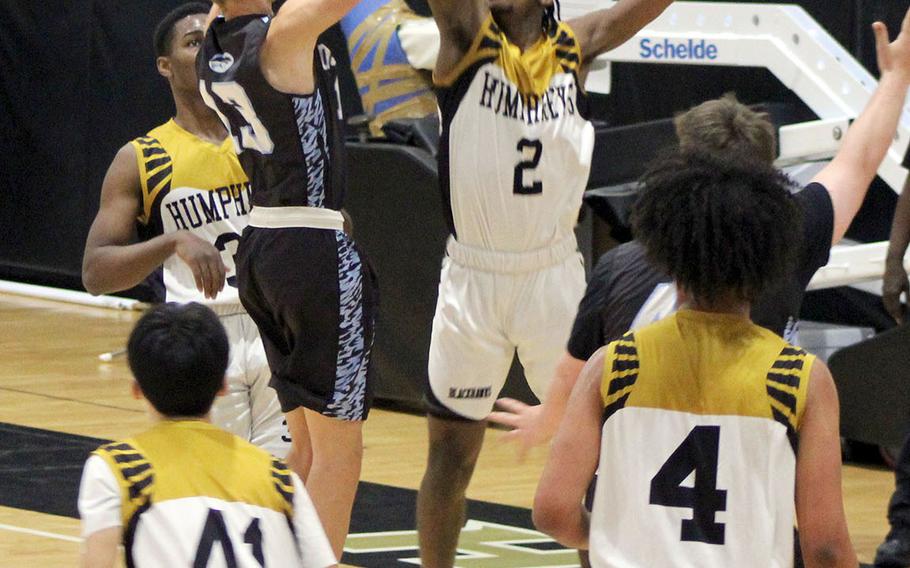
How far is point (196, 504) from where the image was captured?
9.09ft

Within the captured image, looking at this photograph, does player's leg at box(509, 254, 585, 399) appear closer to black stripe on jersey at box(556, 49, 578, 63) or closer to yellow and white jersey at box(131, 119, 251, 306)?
black stripe on jersey at box(556, 49, 578, 63)

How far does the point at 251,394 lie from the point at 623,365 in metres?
2.38

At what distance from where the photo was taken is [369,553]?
5.69 metres

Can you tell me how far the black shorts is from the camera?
416cm

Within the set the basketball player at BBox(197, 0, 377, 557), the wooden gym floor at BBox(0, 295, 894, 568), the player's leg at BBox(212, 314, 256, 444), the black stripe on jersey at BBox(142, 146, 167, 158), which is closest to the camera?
the basketball player at BBox(197, 0, 377, 557)

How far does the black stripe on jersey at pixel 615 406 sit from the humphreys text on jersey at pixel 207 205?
246 centimetres

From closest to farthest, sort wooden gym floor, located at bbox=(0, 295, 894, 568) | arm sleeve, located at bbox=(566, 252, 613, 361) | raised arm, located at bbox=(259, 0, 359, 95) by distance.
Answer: arm sleeve, located at bbox=(566, 252, 613, 361), raised arm, located at bbox=(259, 0, 359, 95), wooden gym floor, located at bbox=(0, 295, 894, 568)

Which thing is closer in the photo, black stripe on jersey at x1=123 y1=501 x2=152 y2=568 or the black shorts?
black stripe on jersey at x1=123 y1=501 x2=152 y2=568

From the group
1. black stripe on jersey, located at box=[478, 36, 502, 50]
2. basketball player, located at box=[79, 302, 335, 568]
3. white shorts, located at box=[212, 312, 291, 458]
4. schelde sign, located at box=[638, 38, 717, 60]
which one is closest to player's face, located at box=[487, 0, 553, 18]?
black stripe on jersey, located at box=[478, 36, 502, 50]

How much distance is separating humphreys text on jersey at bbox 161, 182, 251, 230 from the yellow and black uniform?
65cm

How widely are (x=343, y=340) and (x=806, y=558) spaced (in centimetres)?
181

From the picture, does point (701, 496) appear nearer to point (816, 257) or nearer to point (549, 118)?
point (816, 257)

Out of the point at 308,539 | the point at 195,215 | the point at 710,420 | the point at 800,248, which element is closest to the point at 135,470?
the point at 308,539

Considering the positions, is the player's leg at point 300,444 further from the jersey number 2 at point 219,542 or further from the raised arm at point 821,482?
the raised arm at point 821,482
